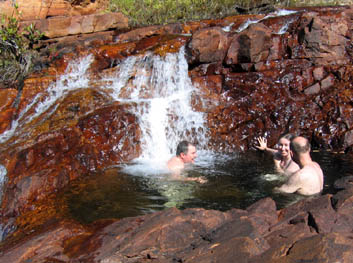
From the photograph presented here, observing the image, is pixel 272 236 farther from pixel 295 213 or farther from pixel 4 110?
pixel 4 110

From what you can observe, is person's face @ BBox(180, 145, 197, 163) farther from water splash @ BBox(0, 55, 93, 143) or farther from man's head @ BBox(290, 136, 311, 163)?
water splash @ BBox(0, 55, 93, 143)

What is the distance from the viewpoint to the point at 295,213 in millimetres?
4297

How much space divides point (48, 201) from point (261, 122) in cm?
554

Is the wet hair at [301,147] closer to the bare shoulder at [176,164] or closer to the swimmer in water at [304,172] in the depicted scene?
the swimmer in water at [304,172]

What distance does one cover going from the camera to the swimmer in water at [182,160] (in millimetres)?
6523

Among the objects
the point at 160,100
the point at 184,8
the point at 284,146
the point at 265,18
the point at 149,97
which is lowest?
the point at 284,146

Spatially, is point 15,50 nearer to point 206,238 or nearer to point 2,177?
point 2,177

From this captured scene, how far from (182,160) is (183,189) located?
0.59 metres

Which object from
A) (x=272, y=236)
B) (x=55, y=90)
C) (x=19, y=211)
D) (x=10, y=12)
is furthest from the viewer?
(x=10, y=12)

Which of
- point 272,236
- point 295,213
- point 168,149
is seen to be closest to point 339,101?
point 168,149

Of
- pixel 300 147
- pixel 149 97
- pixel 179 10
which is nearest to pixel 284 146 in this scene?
pixel 300 147

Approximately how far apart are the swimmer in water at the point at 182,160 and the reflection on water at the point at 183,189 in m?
0.15

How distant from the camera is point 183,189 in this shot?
6375mm

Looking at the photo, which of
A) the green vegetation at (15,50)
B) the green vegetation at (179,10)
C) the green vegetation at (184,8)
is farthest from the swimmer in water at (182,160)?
the green vegetation at (179,10)
